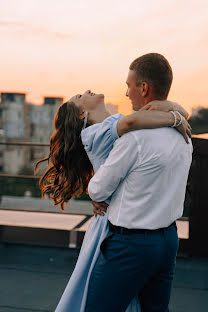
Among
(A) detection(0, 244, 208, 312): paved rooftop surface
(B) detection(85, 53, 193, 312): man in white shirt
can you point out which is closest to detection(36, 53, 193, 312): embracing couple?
(B) detection(85, 53, 193, 312): man in white shirt

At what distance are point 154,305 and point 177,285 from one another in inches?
69.0

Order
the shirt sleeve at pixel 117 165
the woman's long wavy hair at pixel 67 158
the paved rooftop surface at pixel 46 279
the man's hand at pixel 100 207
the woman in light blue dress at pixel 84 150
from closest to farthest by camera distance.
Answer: the shirt sleeve at pixel 117 165 → the woman in light blue dress at pixel 84 150 → the man's hand at pixel 100 207 → the woman's long wavy hair at pixel 67 158 → the paved rooftop surface at pixel 46 279

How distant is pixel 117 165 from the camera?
1274mm

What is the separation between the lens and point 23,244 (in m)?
3.95

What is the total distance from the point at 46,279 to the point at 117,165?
2206 mm

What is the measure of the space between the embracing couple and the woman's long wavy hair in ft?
0.47

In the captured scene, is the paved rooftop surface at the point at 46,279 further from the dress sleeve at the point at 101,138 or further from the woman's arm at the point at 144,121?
the woman's arm at the point at 144,121

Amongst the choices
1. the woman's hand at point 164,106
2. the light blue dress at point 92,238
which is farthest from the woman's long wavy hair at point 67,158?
the woman's hand at point 164,106

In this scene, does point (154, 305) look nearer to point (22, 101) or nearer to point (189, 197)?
point (189, 197)

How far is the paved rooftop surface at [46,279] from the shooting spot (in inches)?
109

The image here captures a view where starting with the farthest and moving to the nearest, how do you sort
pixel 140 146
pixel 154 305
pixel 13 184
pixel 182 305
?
pixel 13 184 → pixel 182 305 → pixel 154 305 → pixel 140 146

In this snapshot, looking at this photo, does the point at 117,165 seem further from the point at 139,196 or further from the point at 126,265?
the point at 126,265

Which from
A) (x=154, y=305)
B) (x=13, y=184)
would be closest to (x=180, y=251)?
(x=154, y=305)

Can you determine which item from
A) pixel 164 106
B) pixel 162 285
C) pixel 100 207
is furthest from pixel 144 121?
pixel 162 285
